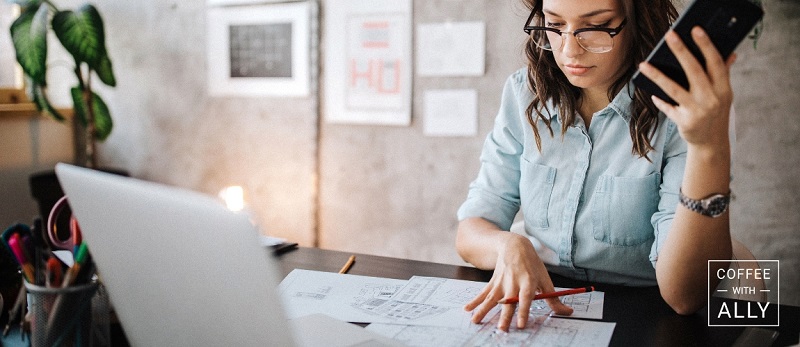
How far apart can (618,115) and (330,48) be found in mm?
1916

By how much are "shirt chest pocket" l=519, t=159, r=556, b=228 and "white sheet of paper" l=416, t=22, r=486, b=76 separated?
1.37m

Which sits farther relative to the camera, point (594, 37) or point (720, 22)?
point (594, 37)

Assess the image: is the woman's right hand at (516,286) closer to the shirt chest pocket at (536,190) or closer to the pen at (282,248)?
the shirt chest pocket at (536,190)

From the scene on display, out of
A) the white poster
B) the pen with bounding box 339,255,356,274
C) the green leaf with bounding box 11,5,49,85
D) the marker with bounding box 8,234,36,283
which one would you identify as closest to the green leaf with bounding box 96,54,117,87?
the green leaf with bounding box 11,5,49,85

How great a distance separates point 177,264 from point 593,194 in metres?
0.96

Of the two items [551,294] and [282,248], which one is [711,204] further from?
[282,248]

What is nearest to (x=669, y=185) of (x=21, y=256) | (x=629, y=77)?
(x=629, y=77)

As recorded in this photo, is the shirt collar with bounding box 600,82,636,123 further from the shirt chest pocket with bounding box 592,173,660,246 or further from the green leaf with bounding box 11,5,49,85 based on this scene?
the green leaf with bounding box 11,5,49,85

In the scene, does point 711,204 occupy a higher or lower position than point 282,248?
higher

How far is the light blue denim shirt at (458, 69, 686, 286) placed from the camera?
1.29 meters

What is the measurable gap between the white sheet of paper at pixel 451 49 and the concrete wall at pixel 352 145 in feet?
0.12

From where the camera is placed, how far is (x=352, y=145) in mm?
3064

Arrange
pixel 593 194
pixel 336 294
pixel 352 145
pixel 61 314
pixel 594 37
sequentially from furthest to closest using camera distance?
pixel 352 145 → pixel 593 194 → pixel 594 37 → pixel 336 294 → pixel 61 314

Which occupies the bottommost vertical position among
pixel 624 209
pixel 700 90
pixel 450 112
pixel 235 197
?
pixel 235 197
